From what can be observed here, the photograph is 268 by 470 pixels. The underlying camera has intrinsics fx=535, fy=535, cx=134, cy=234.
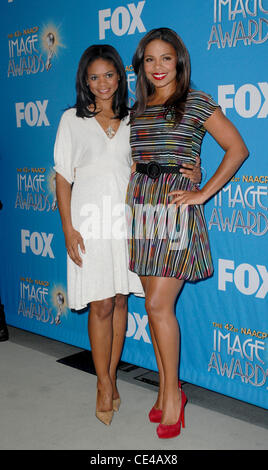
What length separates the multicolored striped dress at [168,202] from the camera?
6.79ft

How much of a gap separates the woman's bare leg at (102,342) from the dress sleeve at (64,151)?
1.86 ft

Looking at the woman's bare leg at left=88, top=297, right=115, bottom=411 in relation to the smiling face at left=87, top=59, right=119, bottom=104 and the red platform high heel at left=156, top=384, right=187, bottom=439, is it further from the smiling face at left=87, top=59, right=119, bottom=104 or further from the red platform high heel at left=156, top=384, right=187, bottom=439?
the smiling face at left=87, top=59, right=119, bottom=104

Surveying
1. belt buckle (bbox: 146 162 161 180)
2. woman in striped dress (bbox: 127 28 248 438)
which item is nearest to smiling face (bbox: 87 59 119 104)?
woman in striped dress (bbox: 127 28 248 438)

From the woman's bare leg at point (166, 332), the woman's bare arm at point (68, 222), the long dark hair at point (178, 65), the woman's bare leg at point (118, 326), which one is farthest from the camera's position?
the woman's bare leg at point (118, 326)

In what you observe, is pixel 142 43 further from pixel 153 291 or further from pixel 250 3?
pixel 153 291

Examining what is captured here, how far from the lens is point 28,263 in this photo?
11.7ft

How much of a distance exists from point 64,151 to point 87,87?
0.95 feet

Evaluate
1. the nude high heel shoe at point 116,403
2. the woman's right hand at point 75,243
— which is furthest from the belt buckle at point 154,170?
the nude high heel shoe at point 116,403

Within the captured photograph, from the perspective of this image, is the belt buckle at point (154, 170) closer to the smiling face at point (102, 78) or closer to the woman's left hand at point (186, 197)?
the woman's left hand at point (186, 197)

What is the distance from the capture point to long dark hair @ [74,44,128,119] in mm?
2199

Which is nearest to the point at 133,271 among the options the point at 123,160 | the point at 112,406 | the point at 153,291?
the point at 153,291

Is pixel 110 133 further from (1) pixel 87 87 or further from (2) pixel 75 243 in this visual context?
(2) pixel 75 243

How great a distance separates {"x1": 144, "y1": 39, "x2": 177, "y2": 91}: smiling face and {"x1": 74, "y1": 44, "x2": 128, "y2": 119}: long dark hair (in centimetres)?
18
